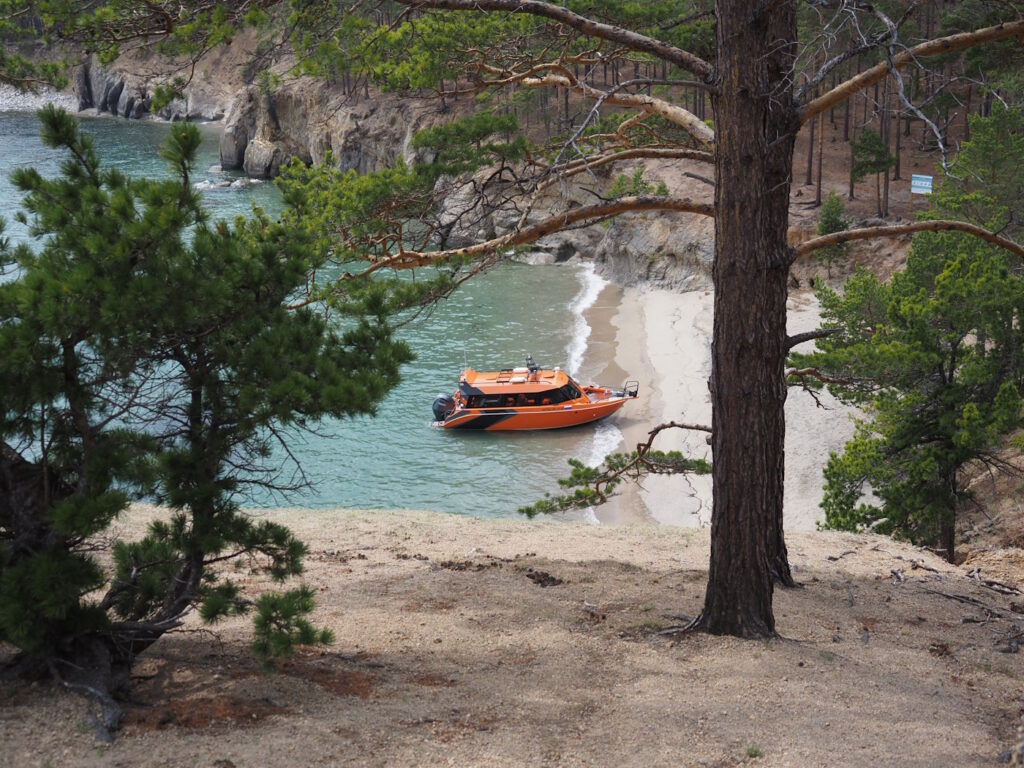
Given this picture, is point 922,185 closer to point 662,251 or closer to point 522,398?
point 522,398

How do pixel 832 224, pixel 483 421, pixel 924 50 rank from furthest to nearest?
pixel 832 224 → pixel 483 421 → pixel 924 50

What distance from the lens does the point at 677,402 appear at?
29156 mm

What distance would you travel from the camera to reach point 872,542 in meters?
13.0

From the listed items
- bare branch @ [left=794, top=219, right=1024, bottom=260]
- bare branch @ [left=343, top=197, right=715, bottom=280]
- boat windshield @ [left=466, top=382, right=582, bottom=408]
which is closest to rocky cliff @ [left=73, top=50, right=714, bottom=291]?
boat windshield @ [left=466, top=382, right=582, bottom=408]

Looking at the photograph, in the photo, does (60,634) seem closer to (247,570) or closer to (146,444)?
(146,444)

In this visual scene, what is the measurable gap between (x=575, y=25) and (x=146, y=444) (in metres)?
4.49

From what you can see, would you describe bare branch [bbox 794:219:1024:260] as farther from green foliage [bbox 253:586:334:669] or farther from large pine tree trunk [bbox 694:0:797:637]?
green foliage [bbox 253:586:334:669]

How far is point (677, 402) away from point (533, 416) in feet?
14.3

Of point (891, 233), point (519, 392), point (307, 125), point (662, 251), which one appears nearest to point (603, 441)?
point (519, 392)

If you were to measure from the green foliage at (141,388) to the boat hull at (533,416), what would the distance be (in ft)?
70.6

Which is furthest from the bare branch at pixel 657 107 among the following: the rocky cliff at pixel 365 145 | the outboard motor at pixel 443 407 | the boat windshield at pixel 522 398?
the outboard motor at pixel 443 407

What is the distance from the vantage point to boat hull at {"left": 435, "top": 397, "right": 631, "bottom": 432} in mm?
27953

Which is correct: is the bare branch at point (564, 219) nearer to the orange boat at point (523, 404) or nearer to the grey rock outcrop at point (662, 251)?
the orange boat at point (523, 404)

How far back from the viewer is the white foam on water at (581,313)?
34031 mm
